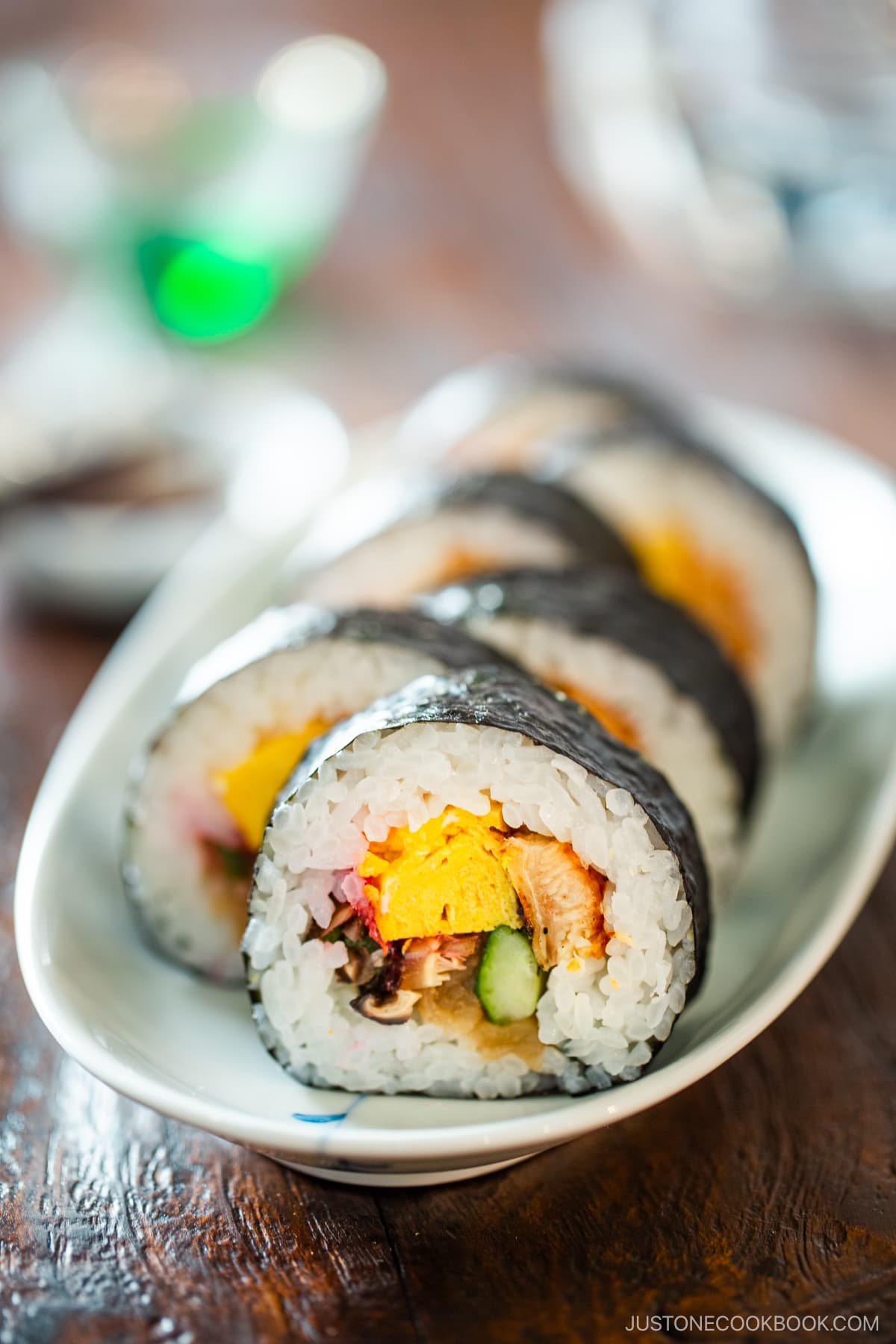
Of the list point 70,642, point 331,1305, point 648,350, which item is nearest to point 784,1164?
point 331,1305

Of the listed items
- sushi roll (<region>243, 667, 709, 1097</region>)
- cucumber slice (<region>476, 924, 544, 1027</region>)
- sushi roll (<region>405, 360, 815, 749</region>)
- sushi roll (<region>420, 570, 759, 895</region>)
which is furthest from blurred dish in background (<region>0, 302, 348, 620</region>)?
cucumber slice (<region>476, 924, 544, 1027</region>)

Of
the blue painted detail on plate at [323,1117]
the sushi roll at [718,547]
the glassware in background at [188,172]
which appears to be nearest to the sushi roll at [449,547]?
the sushi roll at [718,547]

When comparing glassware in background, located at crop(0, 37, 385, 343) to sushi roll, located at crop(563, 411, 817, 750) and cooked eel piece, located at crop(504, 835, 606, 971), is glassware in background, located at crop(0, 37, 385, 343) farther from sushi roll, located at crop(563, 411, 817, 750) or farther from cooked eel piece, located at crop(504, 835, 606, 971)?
cooked eel piece, located at crop(504, 835, 606, 971)

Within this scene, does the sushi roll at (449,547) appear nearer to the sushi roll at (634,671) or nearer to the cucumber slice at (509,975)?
the sushi roll at (634,671)

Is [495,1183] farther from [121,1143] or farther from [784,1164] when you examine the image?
[121,1143]

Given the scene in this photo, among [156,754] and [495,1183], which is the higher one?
[156,754]

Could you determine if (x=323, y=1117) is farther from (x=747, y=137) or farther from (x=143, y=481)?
(x=747, y=137)

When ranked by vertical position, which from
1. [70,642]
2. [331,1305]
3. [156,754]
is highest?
[156,754]
